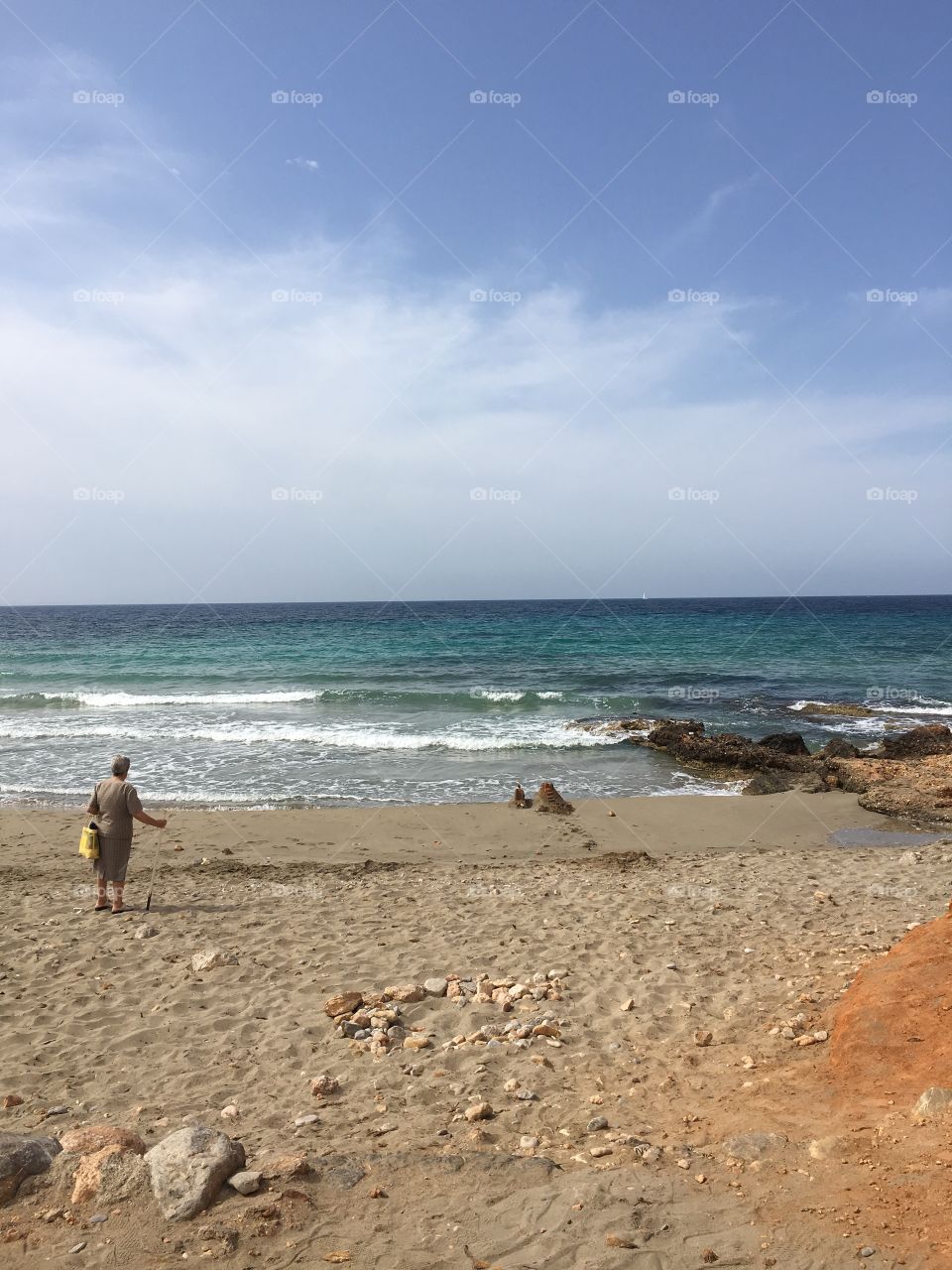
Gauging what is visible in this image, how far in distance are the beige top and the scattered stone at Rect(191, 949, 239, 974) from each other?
2077 mm

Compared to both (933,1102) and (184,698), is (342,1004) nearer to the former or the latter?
(933,1102)

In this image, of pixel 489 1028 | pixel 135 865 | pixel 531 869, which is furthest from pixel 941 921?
pixel 135 865

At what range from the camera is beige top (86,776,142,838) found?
8383mm

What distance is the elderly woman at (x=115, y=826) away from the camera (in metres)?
8.30

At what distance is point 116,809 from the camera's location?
8422mm

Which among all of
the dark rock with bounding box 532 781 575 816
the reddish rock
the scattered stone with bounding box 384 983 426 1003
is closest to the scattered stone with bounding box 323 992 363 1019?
the scattered stone with bounding box 384 983 426 1003

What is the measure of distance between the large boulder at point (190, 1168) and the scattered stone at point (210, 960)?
3.01 metres

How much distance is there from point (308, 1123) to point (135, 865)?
6.93m

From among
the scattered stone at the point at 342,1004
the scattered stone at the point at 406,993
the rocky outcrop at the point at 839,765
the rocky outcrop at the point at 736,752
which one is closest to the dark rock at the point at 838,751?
the rocky outcrop at the point at 839,765

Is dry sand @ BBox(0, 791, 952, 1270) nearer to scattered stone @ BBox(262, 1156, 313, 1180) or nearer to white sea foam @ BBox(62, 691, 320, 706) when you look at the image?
scattered stone @ BBox(262, 1156, 313, 1180)

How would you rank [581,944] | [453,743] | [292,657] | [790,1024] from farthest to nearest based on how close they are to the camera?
[292,657], [453,743], [581,944], [790,1024]

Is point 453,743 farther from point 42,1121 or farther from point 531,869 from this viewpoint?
point 42,1121

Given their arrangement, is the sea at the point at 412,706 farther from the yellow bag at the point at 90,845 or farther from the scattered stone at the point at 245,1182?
the scattered stone at the point at 245,1182

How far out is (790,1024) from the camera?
5.38m
